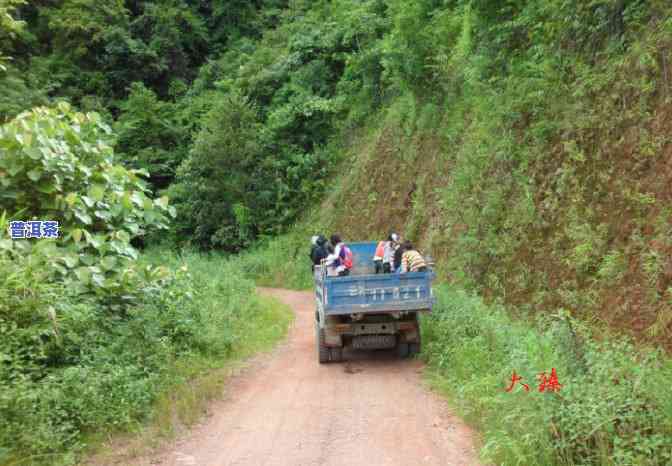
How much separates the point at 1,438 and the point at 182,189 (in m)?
25.1

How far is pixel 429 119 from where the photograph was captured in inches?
848

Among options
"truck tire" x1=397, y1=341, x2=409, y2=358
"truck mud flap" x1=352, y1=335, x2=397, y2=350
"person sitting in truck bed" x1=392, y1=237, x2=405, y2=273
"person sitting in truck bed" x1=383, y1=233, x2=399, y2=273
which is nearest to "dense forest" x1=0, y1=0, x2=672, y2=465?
"truck tire" x1=397, y1=341, x2=409, y2=358

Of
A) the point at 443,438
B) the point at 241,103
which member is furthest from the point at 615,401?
the point at 241,103

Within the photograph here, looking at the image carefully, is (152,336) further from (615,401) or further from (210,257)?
(210,257)

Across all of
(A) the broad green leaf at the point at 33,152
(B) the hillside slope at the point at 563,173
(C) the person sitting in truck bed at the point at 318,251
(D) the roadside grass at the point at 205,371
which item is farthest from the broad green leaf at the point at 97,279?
(B) the hillside slope at the point at 563,173

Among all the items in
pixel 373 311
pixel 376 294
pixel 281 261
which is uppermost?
pixel 281 261

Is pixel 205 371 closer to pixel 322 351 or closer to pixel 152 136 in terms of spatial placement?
pixel 322 351

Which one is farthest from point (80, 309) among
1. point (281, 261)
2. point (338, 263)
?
point (281, 261)

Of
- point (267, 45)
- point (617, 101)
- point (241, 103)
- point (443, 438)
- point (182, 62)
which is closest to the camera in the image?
point (443, 438)

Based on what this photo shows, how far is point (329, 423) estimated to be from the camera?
7348 mm

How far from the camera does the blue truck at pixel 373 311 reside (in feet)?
32.4

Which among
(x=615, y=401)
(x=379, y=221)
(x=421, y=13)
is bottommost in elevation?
(x=615, y=401)

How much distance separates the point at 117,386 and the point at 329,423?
247 centimetres

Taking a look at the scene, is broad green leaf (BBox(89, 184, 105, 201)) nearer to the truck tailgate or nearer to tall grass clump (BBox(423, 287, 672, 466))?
the truck tailgate
